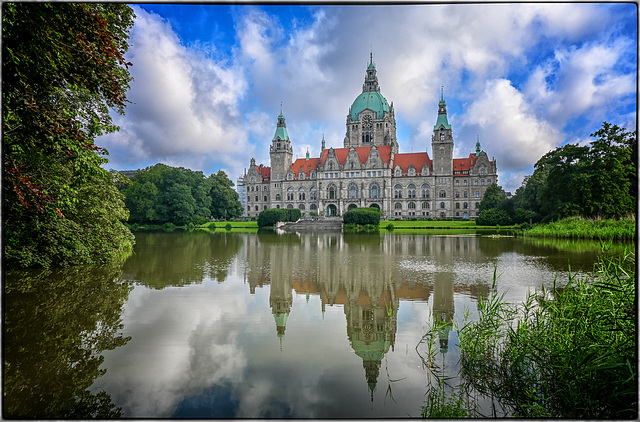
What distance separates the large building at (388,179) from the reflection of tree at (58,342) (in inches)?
2292

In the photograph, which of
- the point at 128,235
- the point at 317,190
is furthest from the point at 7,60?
the point at 317,190

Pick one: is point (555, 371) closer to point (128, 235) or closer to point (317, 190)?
point (128, 235)

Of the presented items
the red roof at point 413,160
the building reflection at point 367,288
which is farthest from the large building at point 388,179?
the building reflection at point 367,288

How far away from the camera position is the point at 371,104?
7375 cm

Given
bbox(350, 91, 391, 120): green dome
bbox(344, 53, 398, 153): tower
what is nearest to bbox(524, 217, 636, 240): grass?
bbox(344, 53, 398, 153): tower

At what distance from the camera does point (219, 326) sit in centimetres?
564

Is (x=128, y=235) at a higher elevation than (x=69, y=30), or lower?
lower

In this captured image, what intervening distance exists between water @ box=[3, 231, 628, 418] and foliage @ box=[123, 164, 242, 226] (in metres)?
37.2

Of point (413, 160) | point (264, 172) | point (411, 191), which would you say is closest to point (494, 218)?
point (411, 191)

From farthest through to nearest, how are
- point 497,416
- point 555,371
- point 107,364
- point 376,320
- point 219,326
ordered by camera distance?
1. point 376,320
2. point 219,326
3. point 107,364
4. point 555,371
5. point 497,416

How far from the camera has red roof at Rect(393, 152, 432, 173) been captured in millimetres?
65750

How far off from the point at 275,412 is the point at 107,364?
223 cm

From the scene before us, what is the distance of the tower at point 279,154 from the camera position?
2854 inches

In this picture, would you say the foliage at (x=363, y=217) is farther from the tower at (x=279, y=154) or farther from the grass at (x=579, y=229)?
the tower at (x=279, y=154)
